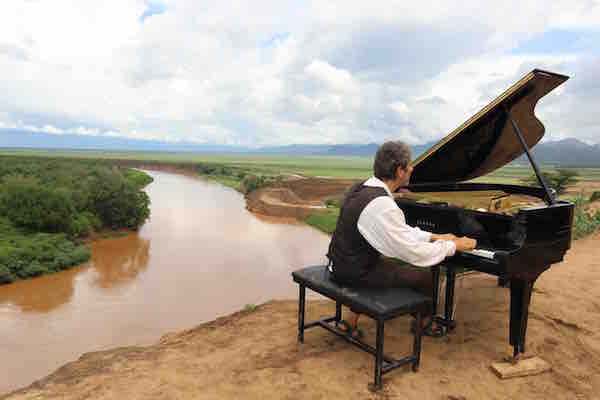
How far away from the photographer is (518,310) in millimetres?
3902

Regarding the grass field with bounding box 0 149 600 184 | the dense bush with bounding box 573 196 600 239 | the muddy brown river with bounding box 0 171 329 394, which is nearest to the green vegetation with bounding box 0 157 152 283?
the muddy brown river with bounding box 0 171 329 394

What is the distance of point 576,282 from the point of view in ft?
21.8

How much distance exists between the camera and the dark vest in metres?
3.52

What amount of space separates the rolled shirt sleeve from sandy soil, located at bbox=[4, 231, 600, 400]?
1.21 meters

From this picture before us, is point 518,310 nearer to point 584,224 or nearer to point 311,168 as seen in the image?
point 584,224

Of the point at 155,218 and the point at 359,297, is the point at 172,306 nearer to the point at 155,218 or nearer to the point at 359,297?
the point at 359,297

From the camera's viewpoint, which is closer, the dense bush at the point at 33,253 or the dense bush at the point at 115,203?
the dense bush at the point at 33,253

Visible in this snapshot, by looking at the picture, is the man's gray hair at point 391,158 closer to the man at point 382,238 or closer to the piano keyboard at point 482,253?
the man at point 382,238

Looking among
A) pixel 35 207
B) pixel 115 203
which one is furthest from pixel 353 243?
pixel 115 203

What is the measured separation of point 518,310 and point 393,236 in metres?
1.59

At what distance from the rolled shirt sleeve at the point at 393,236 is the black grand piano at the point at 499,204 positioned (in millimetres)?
503

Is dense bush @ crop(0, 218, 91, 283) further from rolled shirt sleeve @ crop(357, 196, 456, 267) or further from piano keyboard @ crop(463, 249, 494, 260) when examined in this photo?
piano keyboard @ crop(463, 249, 494, 260)

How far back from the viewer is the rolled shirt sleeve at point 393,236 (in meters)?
3.39

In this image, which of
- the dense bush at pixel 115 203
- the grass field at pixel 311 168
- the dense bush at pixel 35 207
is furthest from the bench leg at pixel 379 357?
the grass field at pixel 311 168
